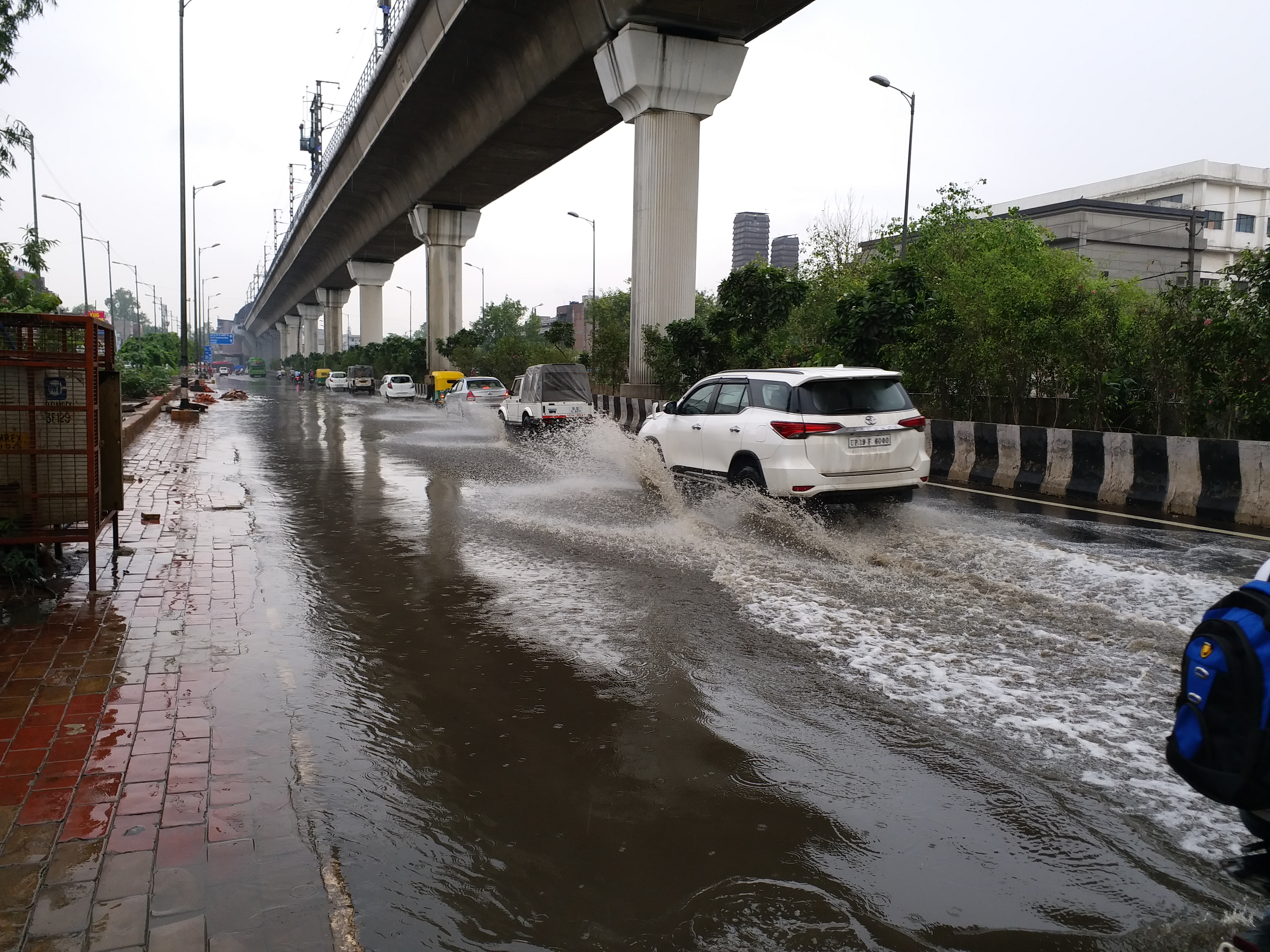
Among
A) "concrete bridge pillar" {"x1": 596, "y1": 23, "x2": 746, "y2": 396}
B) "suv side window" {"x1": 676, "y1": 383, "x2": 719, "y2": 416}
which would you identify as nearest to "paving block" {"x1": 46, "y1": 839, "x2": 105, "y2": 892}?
"suv side window" {"x1": 676, "y1": 383, "x2": 719, "y2": 416}

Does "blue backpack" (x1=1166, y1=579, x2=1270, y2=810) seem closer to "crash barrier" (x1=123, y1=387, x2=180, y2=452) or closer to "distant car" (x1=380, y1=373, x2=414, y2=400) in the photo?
Answer: "crash barrier" (x1=123, y1=387, x2=180, y2=452)

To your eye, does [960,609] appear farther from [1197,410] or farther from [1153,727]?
[1197,410]

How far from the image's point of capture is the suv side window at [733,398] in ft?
34.8

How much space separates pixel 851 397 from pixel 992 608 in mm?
3590

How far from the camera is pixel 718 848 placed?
3.42m

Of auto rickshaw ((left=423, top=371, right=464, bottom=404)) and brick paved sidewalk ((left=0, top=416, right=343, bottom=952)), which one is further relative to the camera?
auto rickshaw ((left=423, top=371, right=464, bottom=404))

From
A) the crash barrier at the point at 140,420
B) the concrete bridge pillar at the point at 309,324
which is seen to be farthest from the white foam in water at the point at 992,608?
the concrete bridge pillar at the point at 309,324

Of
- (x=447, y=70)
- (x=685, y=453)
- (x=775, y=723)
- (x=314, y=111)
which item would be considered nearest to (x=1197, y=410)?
(x=685, y=453)

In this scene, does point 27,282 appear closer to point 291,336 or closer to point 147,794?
point 147,794

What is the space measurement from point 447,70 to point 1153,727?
3261cm

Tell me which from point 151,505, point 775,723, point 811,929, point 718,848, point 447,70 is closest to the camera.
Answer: point 811,929

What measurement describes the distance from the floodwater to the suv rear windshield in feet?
4.12

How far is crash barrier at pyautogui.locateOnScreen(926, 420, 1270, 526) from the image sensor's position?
35.5ft

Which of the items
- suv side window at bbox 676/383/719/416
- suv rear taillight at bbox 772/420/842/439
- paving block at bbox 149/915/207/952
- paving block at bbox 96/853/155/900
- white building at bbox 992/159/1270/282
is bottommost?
paving block at bbox 149/915/207/952
